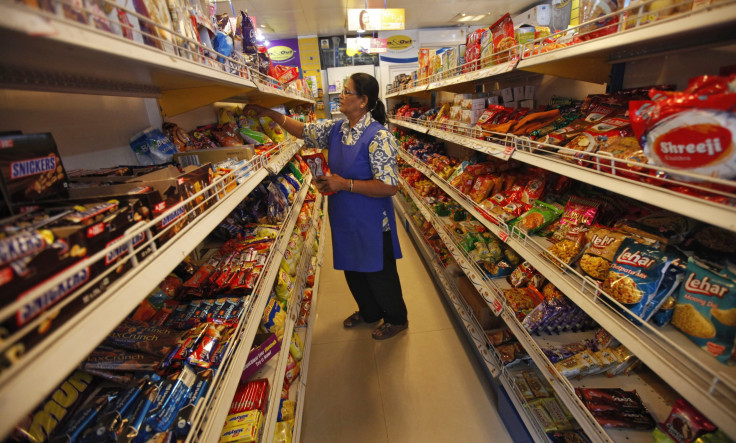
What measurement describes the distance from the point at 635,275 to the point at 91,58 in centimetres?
148

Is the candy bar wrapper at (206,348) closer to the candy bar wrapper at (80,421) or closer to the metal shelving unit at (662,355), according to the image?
the candy bar wrapper at (80,421)

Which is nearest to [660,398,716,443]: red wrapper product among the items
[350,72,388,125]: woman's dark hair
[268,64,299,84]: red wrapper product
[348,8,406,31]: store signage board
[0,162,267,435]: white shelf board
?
[0,162,267,435]: white shelf board

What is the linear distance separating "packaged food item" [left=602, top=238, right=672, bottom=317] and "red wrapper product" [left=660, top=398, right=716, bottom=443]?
0.27 m

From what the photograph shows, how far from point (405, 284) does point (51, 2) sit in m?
2.79

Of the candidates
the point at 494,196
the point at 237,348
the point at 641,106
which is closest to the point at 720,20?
the point at 641,106

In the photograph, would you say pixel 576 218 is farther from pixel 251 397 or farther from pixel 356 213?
pixel 251 397

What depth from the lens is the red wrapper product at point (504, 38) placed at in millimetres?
1604

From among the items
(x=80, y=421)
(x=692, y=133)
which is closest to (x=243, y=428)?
(x=80, y=421)

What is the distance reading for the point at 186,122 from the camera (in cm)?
186

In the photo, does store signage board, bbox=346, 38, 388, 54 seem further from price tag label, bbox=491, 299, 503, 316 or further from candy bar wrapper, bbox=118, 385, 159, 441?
candy bar wrapper, bbox=118, 385, 159, 441

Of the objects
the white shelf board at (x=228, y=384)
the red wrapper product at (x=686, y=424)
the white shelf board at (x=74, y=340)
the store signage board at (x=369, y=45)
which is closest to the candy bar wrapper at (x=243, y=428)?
the white shelf board at (x=228, y=384)

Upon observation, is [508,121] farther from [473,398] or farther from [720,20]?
[473,398]

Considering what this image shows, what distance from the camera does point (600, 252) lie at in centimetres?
110

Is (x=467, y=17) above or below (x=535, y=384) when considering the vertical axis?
above
